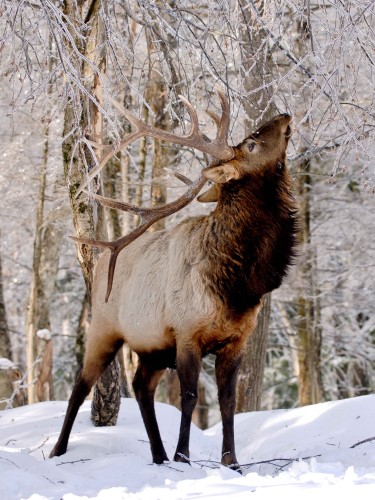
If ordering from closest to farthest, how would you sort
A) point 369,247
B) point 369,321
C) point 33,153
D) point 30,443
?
point 30,443 < point 33,153 < point 369,247 < point 369,321

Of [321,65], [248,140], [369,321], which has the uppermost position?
[321,65]

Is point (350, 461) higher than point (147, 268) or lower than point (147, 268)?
lower

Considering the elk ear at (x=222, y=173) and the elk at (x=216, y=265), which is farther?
the elk ear at (x=222, y=173)

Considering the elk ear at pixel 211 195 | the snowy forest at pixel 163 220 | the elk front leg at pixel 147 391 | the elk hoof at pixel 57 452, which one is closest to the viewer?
the elk ear at pixel 211 195

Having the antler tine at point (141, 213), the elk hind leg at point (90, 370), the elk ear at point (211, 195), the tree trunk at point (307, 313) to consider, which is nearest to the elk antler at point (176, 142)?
the antler tine at point (141, 213)

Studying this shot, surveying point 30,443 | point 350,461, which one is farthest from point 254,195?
point 30,443

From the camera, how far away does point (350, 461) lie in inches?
207

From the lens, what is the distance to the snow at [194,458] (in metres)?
3.98

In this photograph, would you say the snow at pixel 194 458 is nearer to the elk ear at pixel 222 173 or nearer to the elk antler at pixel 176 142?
the elk antler at pixel 176 142

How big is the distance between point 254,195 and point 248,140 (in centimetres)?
41

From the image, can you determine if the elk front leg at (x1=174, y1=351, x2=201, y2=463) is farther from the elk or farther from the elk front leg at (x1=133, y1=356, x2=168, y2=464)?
the elk front leg at (x1=133, y1=356, x2=168, y2=464)

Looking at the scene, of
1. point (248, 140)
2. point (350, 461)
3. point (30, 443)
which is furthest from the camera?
point (30, 443)

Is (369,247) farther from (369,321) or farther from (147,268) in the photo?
(147,268)

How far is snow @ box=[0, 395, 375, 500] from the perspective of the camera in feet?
13.1
